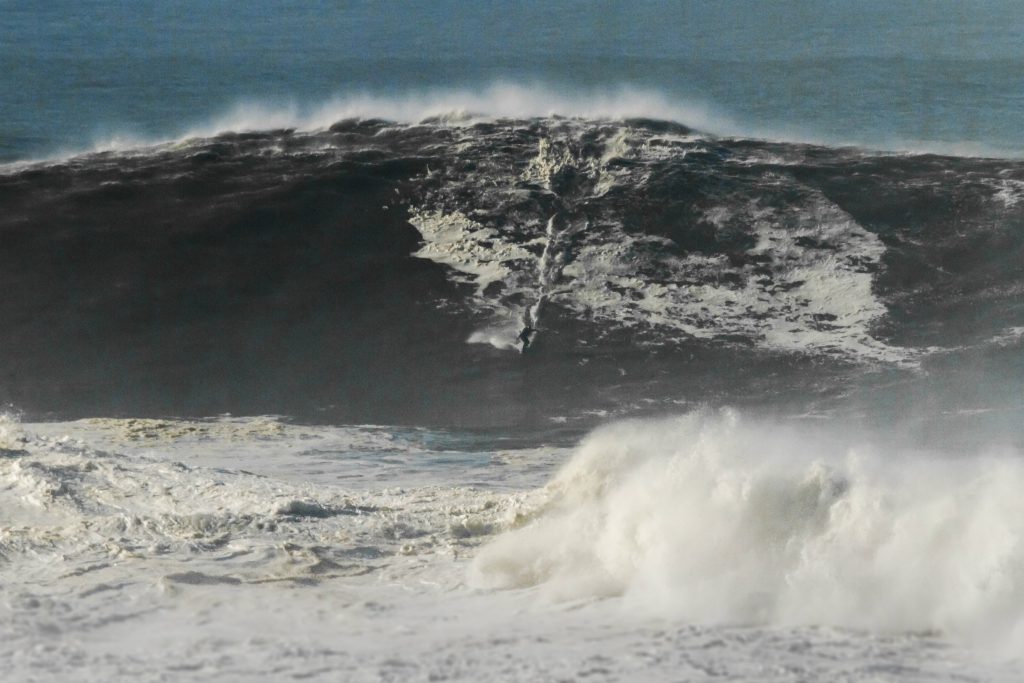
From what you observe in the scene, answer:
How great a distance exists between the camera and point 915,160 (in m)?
19.3

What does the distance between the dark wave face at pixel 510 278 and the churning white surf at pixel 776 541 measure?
4140 mm

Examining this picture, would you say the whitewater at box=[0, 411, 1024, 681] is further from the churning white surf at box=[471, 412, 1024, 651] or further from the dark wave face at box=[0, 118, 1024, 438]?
the dark wave face at box=[0, 118, 1024, 438]

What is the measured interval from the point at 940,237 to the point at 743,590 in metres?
10.9

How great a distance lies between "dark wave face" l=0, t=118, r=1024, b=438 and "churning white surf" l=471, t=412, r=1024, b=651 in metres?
4.14

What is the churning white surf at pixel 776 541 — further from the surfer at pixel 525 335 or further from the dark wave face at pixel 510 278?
the surfer at pixel 525 335

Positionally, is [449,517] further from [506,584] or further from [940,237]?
[940,237]

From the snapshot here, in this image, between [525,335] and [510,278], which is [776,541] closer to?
[525,335]

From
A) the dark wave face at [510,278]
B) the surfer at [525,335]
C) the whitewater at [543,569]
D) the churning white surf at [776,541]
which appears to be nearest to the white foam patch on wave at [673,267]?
the dark wave face at [510,278]

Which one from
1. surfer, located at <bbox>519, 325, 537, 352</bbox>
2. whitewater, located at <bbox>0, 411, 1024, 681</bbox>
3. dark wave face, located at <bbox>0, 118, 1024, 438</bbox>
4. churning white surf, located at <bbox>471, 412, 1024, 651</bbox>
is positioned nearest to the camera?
whitewater, located at <bbox>0, 411, 1024, 681</bbox>

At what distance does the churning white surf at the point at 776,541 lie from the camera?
23.2 feet

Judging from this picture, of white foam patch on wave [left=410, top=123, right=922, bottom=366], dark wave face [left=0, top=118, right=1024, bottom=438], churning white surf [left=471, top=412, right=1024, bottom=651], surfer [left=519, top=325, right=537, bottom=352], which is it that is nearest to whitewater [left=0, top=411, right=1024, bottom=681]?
churning white surf [left=471, top=412, right=1024, bottom=651]

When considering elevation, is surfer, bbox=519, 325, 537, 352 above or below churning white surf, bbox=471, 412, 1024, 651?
below

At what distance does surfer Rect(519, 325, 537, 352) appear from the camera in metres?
14.6

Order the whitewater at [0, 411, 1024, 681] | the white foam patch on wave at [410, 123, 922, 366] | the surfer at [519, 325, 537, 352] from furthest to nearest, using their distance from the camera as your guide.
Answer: the white foam patch on wave at [410, 123, 922, 366] → the surfer at [519, 325, 537, 352] → the whitewater at [0, 411, 1024, 681]
